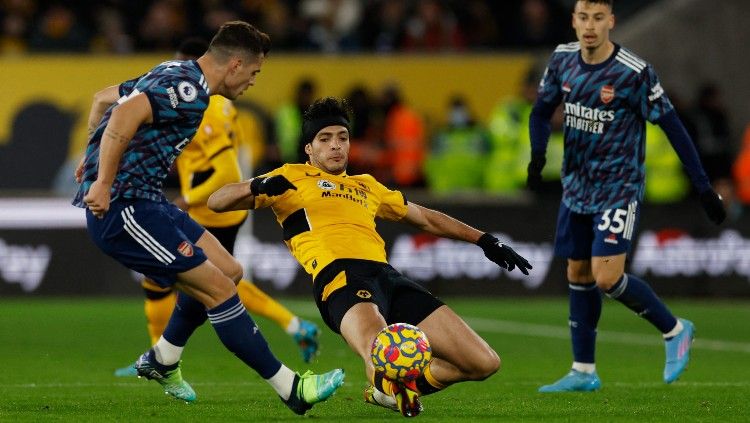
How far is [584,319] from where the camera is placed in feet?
33.6

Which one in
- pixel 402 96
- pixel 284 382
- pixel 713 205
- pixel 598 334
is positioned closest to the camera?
pixel 284 382

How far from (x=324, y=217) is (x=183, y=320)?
1.22m

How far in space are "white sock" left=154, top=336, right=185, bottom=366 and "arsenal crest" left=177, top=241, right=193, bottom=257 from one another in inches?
43.8

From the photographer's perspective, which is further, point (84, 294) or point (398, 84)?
point (398, 84)

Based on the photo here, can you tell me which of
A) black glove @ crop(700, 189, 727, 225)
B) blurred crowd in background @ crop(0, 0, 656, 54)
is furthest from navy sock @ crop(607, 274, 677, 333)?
blurred crowd in background @ crop(0, 0, 656, 54)

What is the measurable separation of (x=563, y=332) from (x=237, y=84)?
24.0 feet

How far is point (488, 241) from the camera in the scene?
8.69m

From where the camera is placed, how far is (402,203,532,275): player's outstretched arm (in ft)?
28.2

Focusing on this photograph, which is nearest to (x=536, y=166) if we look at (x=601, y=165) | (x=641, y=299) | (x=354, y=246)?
(x=601, y=165)

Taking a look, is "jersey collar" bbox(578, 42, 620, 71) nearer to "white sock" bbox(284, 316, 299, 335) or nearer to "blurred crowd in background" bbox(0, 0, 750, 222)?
"white sock" bbox(284, 316, 299, 335)

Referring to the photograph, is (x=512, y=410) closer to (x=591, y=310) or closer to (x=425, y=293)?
(x=425, y=293)

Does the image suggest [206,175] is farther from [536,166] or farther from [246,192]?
[246,192]

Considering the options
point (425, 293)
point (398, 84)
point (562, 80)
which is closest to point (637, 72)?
point (562, 80)

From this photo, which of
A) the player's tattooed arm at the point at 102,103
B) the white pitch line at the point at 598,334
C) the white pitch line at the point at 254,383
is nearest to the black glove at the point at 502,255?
the white pitch line at the point at 254,383
